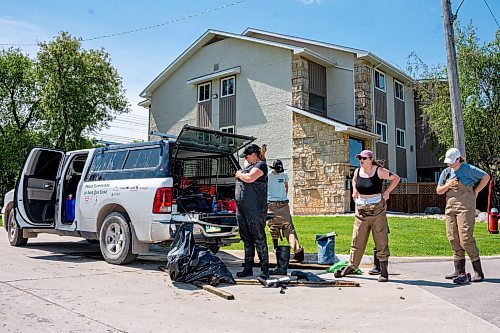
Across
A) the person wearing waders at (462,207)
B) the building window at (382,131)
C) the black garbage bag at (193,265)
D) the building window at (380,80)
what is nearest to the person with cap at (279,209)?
the black garbage bag at (193,265)

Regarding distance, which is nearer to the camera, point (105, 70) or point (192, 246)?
point (192, 246)

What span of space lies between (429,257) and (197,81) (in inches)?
885

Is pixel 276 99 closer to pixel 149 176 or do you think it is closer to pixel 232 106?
pixel 232 106

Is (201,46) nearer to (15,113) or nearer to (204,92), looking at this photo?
(204,92)

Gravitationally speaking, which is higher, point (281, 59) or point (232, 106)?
point (281, 59)

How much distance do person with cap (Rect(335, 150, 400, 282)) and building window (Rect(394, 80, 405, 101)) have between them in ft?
78.2

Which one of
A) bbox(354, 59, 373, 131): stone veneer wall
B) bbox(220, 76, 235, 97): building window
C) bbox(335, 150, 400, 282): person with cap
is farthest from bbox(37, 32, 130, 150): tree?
→ bbox(335, 150, 400, 282): person with cap

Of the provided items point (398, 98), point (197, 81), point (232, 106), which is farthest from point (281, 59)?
point (398, 98)

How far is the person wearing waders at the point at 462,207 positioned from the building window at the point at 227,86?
71.9 ft

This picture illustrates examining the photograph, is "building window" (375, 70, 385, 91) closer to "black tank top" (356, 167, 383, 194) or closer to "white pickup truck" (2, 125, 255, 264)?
"white pickup truck" (2, 125, 255, 264)

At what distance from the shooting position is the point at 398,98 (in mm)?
29609

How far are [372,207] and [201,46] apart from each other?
25338 millimetres

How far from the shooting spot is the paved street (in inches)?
180

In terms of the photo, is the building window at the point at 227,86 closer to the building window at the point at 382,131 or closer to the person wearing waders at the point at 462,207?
the building window at the point at 382,131
